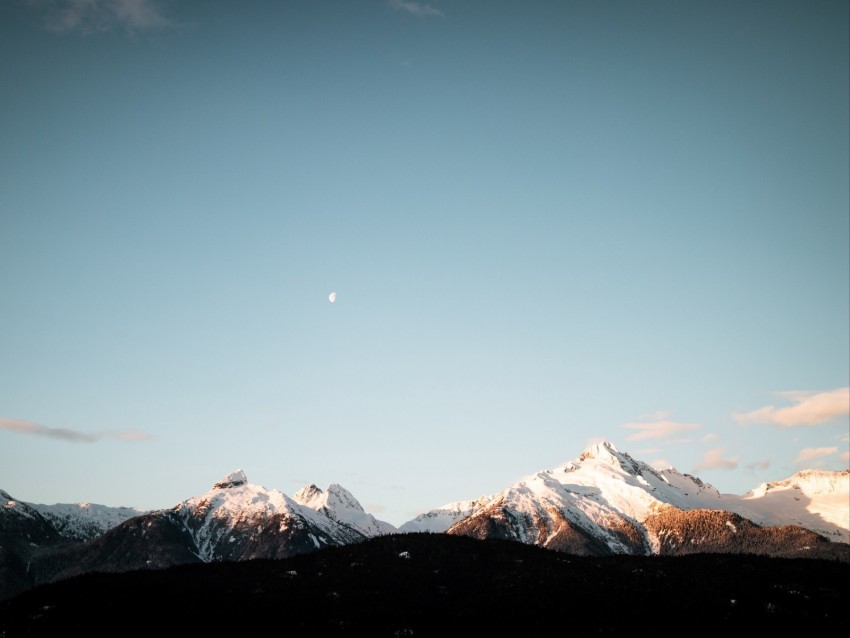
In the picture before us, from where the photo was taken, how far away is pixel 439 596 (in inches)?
3794

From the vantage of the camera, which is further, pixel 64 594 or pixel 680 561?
pixel 680 561

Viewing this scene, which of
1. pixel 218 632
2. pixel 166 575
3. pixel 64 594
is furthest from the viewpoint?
pixel 166 575

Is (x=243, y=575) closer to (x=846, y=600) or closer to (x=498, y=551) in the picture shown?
(x=498, y=551)

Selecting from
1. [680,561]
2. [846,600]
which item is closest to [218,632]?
[680,561]

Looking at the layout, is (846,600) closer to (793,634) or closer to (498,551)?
(793,634)

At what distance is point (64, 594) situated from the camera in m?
96.0

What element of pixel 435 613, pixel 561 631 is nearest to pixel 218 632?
pixel 435 613

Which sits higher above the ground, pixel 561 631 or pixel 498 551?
pixel 498 551

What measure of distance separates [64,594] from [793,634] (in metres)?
93.3

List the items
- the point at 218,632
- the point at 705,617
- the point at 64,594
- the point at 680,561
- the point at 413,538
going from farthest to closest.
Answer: the point at 413,538
the point at 680,561
the point at 64,594
the point at 705,617
the point at 218,632

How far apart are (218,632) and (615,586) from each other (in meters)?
53.1

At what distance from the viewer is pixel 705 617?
3511 inches

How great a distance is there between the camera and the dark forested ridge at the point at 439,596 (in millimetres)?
85688

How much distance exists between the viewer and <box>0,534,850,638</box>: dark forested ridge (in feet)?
281
